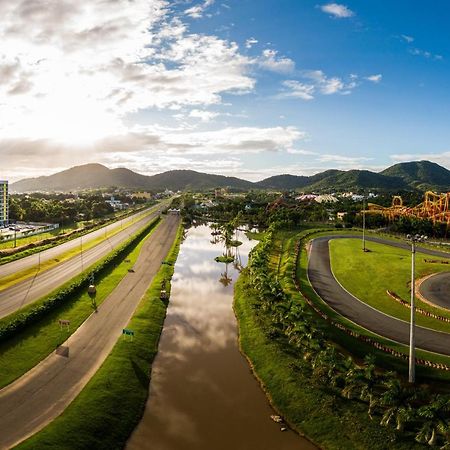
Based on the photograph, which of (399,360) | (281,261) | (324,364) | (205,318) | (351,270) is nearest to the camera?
(324,364)

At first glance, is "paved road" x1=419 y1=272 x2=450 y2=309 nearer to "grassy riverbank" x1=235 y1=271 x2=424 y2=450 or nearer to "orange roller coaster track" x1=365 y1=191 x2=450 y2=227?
"grassy riverbank" x1=235 y1=271 x2=424 y2=450

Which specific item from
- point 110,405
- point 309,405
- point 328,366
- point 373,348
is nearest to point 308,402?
point 309,405

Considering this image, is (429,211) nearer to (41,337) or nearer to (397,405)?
(397,405)

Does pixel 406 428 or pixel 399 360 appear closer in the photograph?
pixel 406 428

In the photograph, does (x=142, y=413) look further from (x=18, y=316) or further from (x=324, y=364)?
(x=18, y=316)

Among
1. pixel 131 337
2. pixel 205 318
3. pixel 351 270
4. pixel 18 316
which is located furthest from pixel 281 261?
pixel 18 316

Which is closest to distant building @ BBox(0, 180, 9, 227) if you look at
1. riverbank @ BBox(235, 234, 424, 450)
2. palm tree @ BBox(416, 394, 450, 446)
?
riverbank @ BBox(235, 234, 424, 450)
